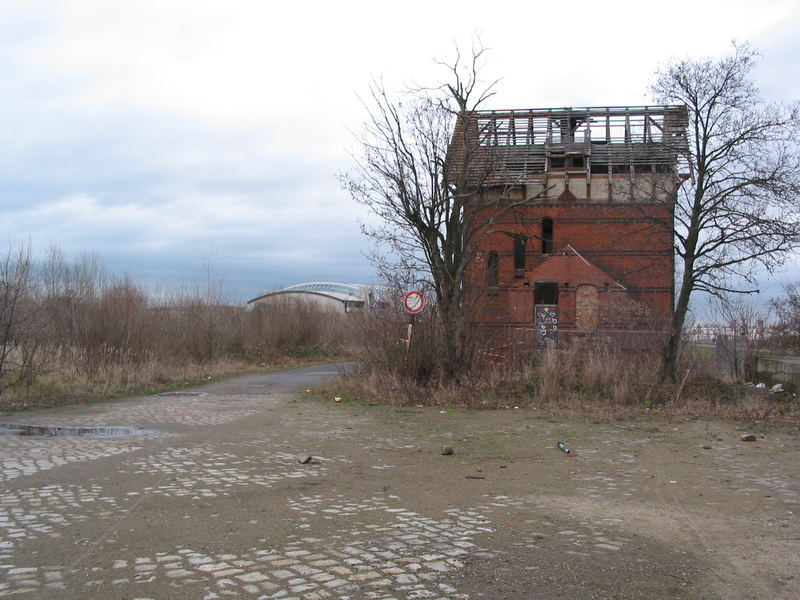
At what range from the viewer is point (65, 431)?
37.1 feet

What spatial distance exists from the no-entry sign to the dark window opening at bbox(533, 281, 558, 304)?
15.4 m

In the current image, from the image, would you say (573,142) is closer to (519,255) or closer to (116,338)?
(519,255)

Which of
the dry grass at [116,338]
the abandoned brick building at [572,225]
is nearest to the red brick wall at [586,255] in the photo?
the abandoned brick building at [572,225]

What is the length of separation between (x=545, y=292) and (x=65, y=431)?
2304 cm

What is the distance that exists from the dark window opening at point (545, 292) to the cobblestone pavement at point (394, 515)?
19.1m

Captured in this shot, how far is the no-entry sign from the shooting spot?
623 inches

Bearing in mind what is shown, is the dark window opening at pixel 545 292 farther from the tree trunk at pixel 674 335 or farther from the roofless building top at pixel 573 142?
the tree trunk at pixel 674 335

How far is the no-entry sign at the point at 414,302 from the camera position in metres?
15.8

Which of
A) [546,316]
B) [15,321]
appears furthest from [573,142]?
[15,321]

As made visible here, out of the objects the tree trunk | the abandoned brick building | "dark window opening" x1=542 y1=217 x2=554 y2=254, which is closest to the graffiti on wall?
the abandoned brick building

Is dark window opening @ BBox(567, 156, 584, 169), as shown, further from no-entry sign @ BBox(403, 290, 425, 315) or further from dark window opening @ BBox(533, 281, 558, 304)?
no-entry sign @ BBox(403, 290, 425, 315)

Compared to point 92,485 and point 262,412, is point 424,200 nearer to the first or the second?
point 262,412

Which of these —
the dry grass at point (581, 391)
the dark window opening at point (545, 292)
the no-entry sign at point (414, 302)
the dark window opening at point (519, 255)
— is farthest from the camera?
the dark window opening at point (519, 255)

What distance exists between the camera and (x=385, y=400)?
50.4ft
